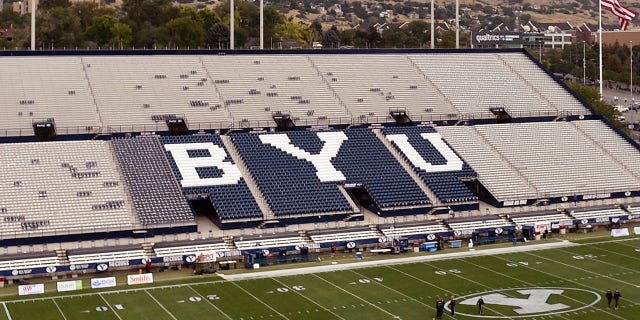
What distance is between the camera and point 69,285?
47219 mm

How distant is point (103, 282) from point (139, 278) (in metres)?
1.67

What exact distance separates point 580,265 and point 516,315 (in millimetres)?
10612

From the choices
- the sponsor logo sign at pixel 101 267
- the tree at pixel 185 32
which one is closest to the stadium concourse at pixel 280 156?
the sponsor logo sign at pixel 101 267

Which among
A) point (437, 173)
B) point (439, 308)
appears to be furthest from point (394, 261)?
point (437, 173)

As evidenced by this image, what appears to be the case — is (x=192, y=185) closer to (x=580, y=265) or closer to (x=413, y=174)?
(x=413, y=174)

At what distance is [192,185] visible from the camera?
58.3 m

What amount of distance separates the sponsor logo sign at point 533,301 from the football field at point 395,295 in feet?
0.13

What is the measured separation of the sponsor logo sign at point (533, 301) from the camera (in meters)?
42.5

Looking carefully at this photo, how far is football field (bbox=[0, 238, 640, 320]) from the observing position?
140ft

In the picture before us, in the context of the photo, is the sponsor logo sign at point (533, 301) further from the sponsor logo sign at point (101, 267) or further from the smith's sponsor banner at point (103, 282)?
the sponsor logo sign at point (101, 267)

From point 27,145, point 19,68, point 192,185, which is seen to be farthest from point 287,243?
point 19,68

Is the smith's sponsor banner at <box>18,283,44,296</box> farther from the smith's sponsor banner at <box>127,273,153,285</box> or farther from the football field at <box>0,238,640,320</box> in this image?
the smith's sponsor banner at <box>127,273,153,285</box>

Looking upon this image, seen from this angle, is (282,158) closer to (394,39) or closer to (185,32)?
(185,32)

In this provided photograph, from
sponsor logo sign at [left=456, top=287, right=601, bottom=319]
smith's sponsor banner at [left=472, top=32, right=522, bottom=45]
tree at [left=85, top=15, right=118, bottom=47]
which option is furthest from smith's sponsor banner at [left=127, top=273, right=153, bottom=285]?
tree at [left=85, top=15, right=118, bottom=47]
